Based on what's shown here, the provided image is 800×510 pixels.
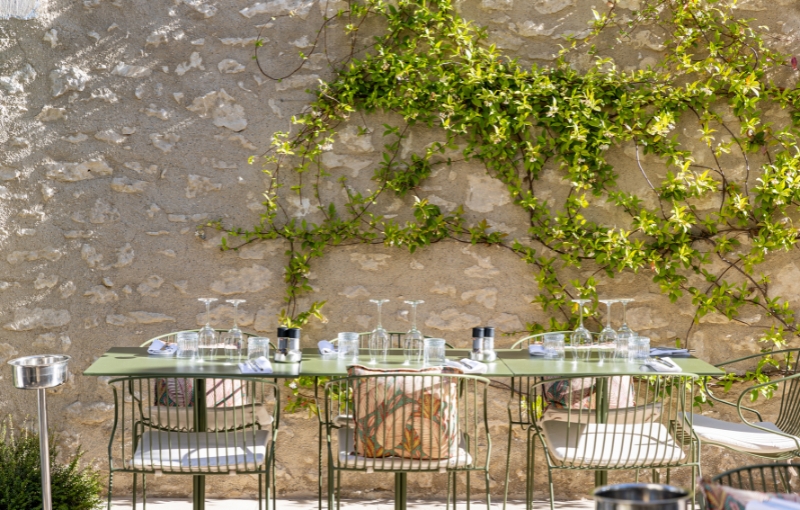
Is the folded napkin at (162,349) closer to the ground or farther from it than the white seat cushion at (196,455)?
farther from it

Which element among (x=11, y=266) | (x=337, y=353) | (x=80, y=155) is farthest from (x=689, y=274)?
(x=11, y=266)

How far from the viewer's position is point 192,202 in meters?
4.38

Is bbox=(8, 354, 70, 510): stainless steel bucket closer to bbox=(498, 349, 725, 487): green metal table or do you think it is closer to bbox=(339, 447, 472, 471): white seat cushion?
bbox=(339, 447, 472, 471): white seat cushion

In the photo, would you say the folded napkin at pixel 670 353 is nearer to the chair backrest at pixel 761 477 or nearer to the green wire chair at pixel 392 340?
the chair backrest at pixel 761 477

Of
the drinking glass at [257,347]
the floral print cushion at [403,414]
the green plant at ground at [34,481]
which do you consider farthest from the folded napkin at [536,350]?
the green plant at ground at [34,481]

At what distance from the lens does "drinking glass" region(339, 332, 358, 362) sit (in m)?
3.50

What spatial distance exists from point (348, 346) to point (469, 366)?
0.55 m

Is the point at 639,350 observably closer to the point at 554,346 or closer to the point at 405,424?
the point at 554,346

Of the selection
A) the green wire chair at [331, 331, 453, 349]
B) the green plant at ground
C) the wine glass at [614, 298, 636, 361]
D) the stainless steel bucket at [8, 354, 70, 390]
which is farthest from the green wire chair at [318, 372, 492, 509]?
the green plant at ground

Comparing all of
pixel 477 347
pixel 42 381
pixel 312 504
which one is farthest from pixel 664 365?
pixel 42 381

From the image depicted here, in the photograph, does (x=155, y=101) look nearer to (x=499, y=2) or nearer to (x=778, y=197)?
(x=499, y=2)

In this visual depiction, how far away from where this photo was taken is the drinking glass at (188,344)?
3.41m

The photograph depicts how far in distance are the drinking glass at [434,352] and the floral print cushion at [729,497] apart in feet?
5.22

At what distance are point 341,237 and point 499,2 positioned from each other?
150 cm
